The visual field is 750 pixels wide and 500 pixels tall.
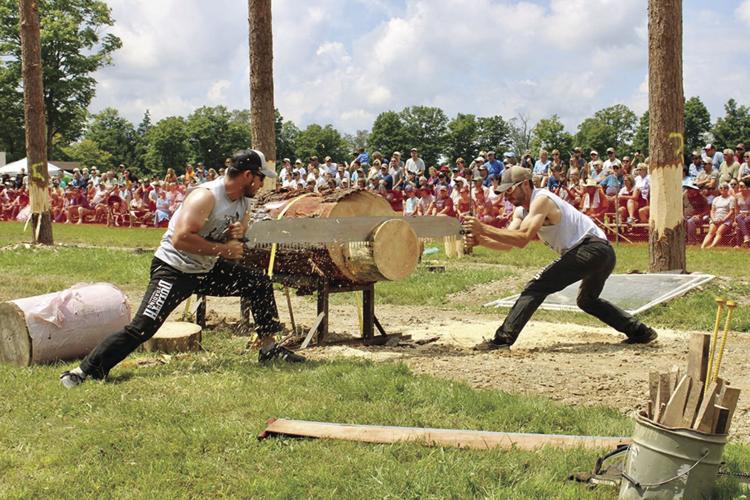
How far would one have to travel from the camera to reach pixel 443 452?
4301mm

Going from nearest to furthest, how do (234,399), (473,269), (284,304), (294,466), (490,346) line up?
(294,466) → (234,399) → (490,346) → (284,304) → (473,269)

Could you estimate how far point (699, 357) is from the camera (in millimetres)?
3568

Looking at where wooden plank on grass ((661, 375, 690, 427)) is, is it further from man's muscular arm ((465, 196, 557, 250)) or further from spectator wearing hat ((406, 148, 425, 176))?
spectator wearing hat ((406, 148, 425, 176))

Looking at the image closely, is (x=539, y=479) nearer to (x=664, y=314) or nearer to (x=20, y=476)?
(x=20, y=476)

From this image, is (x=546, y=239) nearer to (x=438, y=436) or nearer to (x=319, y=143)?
(x=438, y=436)

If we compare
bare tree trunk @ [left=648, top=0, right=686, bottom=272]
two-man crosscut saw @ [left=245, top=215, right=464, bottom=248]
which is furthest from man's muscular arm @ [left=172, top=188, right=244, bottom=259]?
bare tree trunk @ [left=648, top=0, right=686, bottom=272]

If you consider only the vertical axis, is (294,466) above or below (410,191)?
below

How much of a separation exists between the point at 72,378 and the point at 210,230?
4.98 ft

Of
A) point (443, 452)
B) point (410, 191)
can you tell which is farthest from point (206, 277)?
point (410, 191)

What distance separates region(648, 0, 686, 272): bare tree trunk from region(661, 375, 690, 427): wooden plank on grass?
24.4ft

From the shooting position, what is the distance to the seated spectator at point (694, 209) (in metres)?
15.8

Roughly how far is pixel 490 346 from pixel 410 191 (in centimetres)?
1286

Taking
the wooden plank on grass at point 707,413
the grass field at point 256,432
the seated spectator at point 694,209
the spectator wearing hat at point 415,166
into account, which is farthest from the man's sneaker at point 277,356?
the spectator wearing hat at point 415,166

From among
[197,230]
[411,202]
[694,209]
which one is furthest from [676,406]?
[411,202]
